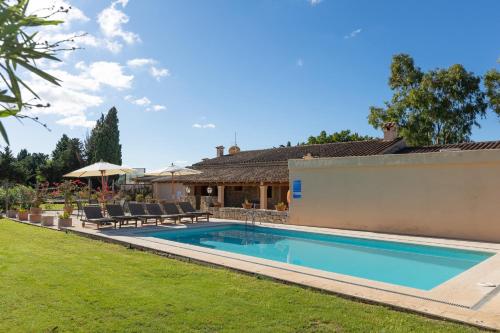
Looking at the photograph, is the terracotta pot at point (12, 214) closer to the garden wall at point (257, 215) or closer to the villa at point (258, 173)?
the villa at point (258, 173)

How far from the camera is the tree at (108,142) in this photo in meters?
53.8

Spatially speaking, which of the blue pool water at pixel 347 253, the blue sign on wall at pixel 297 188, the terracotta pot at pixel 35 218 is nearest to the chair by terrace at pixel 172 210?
the blue pool water at pixel 347 253

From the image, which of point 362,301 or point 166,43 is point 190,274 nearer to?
point 362,301

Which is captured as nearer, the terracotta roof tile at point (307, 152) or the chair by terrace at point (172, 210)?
the chair by terrace at point (172, 210)

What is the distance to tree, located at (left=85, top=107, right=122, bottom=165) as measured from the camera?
2119 inches

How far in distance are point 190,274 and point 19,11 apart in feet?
23.0

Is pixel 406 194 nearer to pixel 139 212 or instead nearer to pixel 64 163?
pixel 139 212

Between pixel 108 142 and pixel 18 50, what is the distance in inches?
2188

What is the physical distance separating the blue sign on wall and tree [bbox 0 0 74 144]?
17.7 meters

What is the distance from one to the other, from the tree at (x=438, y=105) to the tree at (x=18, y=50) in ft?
115

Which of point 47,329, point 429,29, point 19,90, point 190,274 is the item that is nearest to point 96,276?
point 190,274

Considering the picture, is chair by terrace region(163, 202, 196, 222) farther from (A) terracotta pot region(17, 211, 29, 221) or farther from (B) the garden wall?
(A) terracotta pot region(17, 211, 29, 221)

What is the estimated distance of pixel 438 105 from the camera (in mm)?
32594

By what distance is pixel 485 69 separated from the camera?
104ft
